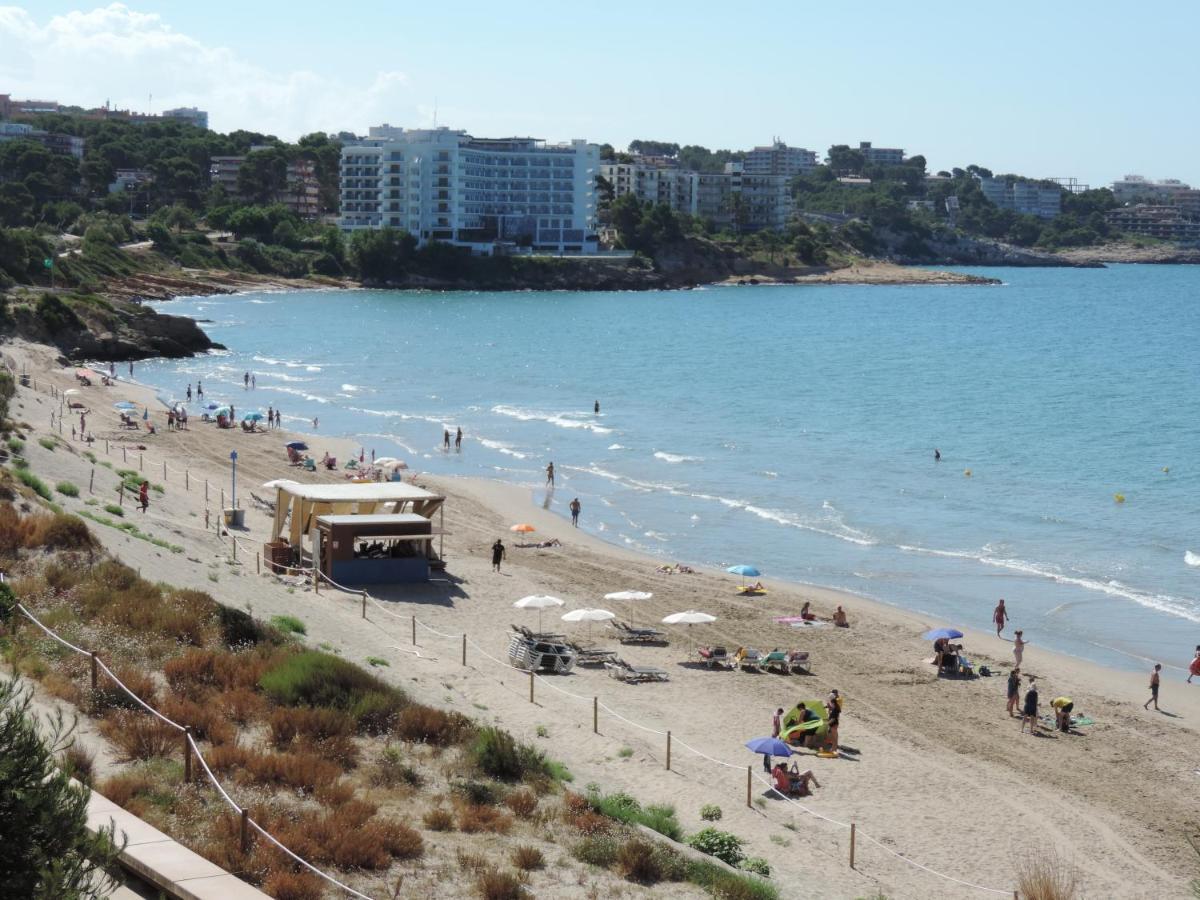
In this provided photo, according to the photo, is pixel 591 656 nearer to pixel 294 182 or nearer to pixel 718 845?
pixel 718 845

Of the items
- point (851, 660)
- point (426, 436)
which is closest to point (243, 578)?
point (851, 660)

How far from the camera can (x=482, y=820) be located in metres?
12.7

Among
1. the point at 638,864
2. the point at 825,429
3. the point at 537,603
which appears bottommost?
the point at 825,429

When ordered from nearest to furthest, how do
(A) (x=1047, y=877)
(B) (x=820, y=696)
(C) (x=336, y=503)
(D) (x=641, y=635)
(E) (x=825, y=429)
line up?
(A) (x=1047, y=877) < (B) (x=820, y=696) < (D) (x=641, y=635) < (C) (x=336, y=503) < (E) (x=825, y=429)

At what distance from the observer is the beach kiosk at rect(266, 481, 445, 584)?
27.2m

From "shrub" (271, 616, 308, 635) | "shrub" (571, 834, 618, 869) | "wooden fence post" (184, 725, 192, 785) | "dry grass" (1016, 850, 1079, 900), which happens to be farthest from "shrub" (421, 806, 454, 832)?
"shrub" (271, 616, 308, 635)

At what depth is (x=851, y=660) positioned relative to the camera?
25312 mm

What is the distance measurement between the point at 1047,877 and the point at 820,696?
349 inches

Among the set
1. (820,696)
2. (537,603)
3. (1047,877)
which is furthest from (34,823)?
(537,603)

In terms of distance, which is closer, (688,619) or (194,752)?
(194,752)

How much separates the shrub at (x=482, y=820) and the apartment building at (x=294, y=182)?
555ft

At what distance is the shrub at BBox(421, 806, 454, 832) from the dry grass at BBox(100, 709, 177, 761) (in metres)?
2.45

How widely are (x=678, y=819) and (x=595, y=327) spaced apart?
9754 centimetres

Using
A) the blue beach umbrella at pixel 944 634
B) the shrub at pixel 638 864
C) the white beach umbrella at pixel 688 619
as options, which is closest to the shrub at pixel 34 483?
the white beach umbrella at pixel 688 619
